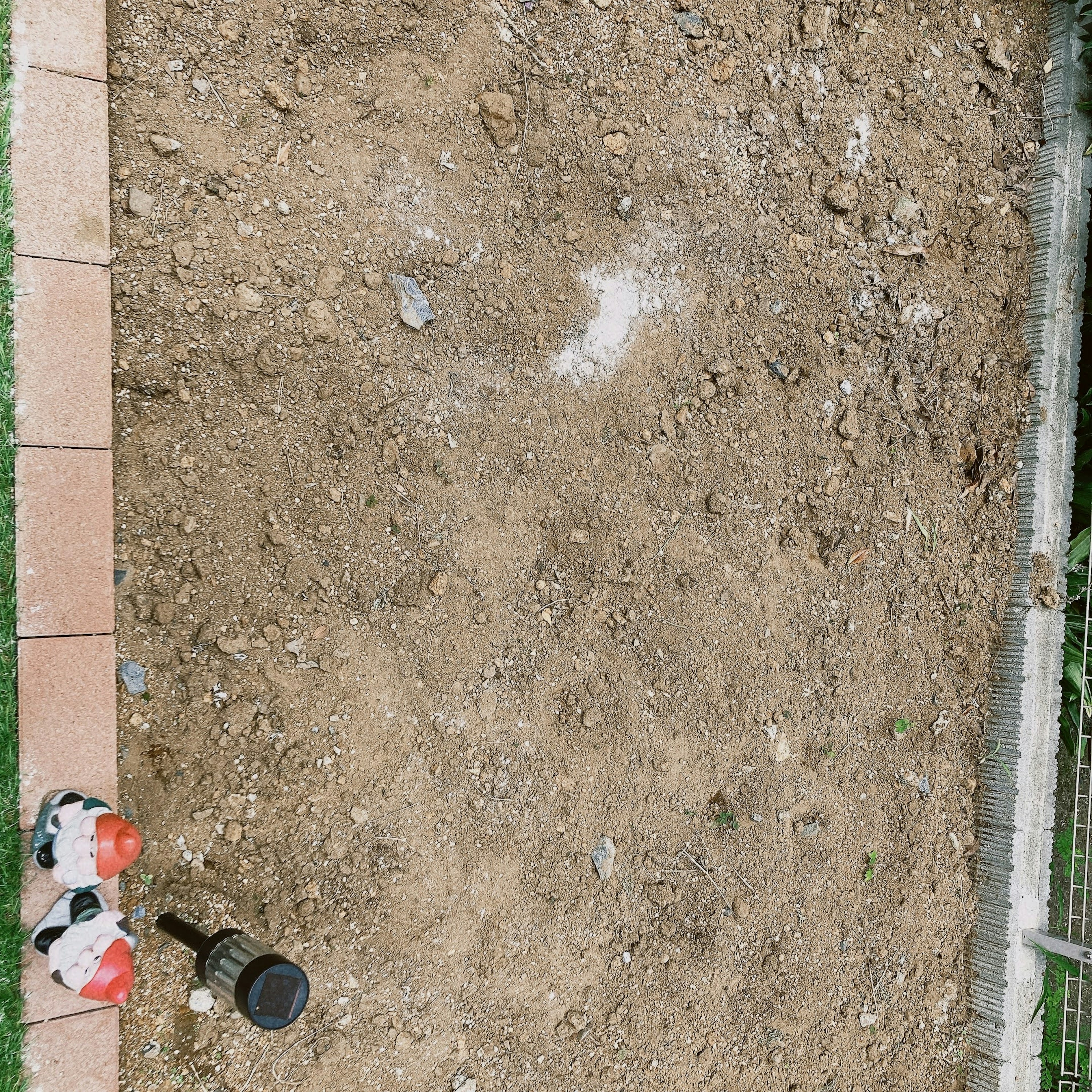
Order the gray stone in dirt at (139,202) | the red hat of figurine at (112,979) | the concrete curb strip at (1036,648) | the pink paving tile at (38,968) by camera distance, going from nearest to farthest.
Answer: the red hat of figurine at (112,979) → the pink paving tile at (38,968) → the gray stone in dirt at (139,202) → the concrete curb strip at (1036,648)

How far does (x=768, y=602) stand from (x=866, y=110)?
2.06 meters

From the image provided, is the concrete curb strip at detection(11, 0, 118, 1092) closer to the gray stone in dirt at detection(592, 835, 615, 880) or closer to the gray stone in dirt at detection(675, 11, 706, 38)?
the gray stone in dirt at detection(592, 835, 615, 880)

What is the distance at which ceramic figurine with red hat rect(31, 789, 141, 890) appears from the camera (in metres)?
1.92

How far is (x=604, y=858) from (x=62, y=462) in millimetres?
2236

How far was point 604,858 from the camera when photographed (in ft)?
8.81

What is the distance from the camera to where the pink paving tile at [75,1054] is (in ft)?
6.70

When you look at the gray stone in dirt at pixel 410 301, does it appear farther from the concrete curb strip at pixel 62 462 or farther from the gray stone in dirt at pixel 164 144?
the concrete curb strip at pixel 62 462

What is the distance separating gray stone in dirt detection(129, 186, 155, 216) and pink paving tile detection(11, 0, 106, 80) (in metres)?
0.31

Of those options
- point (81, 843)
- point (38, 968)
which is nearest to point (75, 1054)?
point (38, 968)

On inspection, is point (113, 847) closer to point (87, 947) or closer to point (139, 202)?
point (87, 947)

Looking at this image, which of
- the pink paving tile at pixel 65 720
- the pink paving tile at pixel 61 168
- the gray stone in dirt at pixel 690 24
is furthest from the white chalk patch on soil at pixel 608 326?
the pink paving tile at pixel 65 720

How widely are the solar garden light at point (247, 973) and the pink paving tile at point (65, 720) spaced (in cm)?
49

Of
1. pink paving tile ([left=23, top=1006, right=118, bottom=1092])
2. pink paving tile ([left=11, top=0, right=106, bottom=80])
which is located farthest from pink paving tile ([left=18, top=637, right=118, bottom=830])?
pink paving tile ([left=11, top=0, right=106, bottom=80])

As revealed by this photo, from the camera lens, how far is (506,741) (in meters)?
2.61
